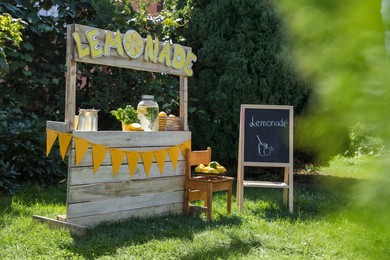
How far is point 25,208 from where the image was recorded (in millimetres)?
5016

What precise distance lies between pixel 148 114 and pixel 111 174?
2.65 ft

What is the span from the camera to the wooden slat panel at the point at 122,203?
4188 millimetres

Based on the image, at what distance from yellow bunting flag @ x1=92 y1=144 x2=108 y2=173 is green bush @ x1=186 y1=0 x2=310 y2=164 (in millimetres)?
3396

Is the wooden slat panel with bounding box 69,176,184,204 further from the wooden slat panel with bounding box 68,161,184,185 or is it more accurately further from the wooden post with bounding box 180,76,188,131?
the wooden post with bounding box 180,76,188,131

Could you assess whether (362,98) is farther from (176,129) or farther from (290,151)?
(290,151)

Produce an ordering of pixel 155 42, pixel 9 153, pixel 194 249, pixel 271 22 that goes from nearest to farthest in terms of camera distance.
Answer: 1. pixel 194 249
2. pixel 155 42
3. pixel 9 153
4. pixel 271 22

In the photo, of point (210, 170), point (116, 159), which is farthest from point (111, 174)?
point (210, 170)

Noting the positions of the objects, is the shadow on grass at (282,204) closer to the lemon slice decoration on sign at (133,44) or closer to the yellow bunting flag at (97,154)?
the yellow bunting flag at (97,154)

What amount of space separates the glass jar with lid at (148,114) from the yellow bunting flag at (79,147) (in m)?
0.93

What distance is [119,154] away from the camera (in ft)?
14.7

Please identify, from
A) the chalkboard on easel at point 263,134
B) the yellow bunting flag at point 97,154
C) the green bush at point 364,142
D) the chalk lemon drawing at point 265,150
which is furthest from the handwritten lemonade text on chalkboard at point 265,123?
the green bush at point 364,142

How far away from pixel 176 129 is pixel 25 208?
1806 millimetres

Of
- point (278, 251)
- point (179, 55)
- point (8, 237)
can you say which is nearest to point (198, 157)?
point (179, 55)

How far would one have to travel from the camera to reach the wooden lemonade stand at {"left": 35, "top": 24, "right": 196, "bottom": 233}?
13.6 ft
